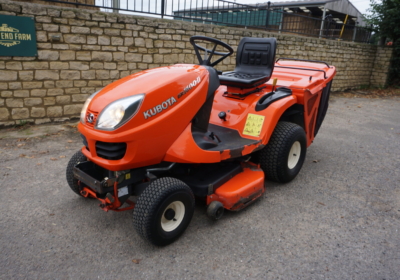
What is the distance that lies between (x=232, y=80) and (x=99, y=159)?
1763 mm

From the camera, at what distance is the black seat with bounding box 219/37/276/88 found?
3.53 metres

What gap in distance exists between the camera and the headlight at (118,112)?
85.8 inches

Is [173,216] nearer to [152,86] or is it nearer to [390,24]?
[152,86]

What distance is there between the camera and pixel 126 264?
223 centimetres

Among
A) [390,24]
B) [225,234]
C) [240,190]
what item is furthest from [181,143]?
[390,24]

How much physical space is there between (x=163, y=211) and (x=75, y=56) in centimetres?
422

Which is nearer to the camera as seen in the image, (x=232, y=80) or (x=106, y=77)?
(x=232, y=80)

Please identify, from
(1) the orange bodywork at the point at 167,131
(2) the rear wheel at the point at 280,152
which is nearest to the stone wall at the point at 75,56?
(1) the orange bodywork at the point at 167,131

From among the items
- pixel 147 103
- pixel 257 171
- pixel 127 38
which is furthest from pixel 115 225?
pixel 127 38

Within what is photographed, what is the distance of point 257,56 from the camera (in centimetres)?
389

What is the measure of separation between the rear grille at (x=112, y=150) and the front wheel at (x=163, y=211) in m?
0.32

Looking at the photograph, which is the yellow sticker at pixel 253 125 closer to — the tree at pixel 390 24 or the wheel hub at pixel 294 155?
the wheel hub at pixel 294 155

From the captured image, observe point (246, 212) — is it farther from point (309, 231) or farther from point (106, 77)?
point (106, 77)

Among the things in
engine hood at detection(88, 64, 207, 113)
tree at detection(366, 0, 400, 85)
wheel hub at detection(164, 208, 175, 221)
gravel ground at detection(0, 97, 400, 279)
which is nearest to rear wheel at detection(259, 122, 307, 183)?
gravel ground at detection(0, 97, 400, 279)
